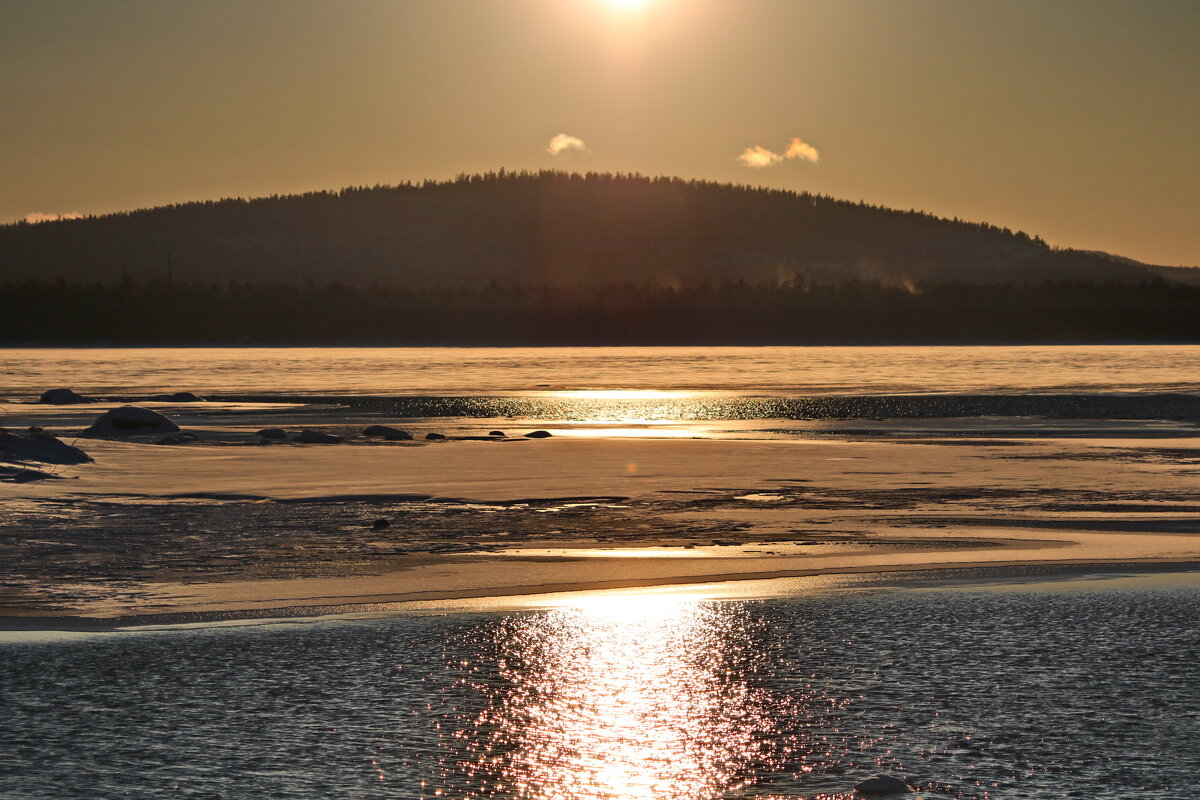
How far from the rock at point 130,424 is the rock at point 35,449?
760 cm

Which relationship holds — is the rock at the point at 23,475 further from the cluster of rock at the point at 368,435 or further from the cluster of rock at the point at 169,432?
the cluster of rock at the point at 368,435

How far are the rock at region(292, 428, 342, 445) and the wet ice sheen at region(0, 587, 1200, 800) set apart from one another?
64.1 feet

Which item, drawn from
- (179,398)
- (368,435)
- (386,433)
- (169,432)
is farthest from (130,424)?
(179,398)

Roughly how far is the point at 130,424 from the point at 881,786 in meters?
27.6

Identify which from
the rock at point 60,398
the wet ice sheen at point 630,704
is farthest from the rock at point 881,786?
the rock at point 60,398

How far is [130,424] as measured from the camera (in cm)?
3162

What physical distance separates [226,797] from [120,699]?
2155 mm

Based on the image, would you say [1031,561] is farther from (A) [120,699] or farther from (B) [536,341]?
(B) [536,341]

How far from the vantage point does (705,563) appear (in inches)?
540

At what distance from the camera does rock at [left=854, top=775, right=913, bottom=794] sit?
262 inches

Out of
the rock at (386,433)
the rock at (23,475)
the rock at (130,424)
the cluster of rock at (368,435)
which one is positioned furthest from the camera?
the rock at (386,433)

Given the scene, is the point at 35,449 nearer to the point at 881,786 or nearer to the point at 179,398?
the point at 881,786

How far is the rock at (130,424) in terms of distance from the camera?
103 feet

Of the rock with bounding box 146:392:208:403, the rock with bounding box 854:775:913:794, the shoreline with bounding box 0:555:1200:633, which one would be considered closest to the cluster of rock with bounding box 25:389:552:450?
the rock with bounding box 146:392:208:403
